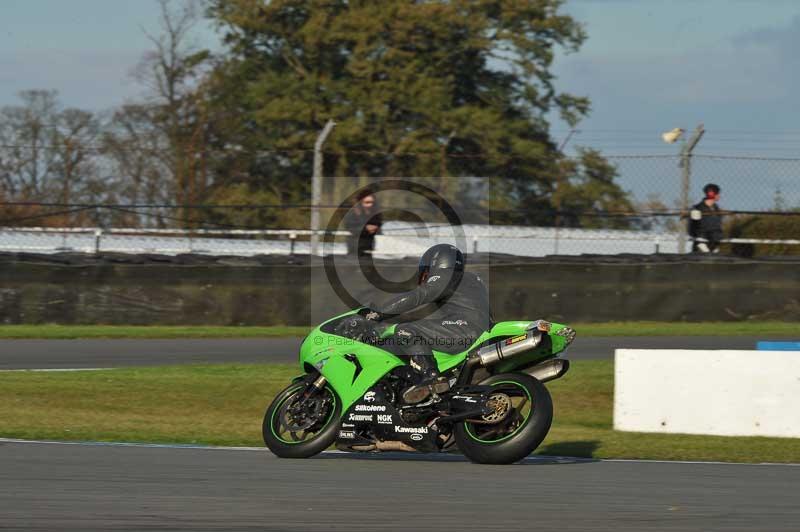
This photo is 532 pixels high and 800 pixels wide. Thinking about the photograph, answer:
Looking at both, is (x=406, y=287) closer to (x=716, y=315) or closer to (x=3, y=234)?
(x=716, y=315)

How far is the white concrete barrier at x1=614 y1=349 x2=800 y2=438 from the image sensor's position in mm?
9180

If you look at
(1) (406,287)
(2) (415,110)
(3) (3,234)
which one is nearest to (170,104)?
(2) (415,110)

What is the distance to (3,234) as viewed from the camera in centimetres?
1950

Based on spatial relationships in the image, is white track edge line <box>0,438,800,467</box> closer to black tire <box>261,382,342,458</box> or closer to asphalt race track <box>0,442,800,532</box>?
asphalt race track <box>0,442,800,532</box>

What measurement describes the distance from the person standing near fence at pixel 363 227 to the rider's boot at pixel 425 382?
8848 millimetres

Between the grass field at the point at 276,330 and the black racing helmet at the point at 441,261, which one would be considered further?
the grass field at the point at 276,330

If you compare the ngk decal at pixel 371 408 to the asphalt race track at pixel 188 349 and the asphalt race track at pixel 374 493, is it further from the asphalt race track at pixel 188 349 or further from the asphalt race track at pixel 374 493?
the asphalt race track at pixel 188 349

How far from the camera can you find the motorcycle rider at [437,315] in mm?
7371

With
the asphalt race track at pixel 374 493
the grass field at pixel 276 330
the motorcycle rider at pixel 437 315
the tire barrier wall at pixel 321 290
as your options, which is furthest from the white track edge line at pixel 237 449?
the tire barrier wall at pixel 321 290

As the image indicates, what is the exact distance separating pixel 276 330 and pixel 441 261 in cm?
856

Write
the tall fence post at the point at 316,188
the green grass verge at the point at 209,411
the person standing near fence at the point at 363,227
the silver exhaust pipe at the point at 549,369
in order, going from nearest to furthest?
the silver exhaust pipe at the point at 549,369, the green grass verge at the point at 209,411, the person standing near fence at the point at 363,227, the tall fence post at the point at 316,188

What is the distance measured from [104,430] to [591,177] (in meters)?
11.9

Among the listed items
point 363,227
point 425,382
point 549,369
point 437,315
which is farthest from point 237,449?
point 363,227

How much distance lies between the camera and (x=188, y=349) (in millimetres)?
14234
